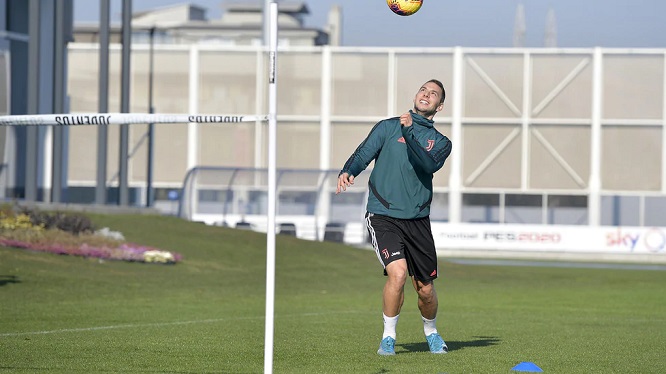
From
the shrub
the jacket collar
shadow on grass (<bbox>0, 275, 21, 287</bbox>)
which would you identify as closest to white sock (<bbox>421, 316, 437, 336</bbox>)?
the jacket collar

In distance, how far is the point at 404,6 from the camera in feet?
39.5

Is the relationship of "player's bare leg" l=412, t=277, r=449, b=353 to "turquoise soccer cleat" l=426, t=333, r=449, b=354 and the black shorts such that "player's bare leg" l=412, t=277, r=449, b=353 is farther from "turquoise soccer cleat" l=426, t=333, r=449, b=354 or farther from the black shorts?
the black shorts

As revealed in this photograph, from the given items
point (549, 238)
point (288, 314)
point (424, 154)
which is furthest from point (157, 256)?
point (549, 238)

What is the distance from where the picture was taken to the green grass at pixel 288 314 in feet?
32.9

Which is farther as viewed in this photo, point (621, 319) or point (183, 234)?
point (183, 234)

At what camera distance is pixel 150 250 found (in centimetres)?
3216

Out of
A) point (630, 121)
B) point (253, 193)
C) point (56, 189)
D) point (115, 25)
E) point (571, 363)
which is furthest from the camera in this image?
point (115, 25)

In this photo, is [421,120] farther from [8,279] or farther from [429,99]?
[8,279]

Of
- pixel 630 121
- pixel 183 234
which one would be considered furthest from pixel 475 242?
pixel 183 234

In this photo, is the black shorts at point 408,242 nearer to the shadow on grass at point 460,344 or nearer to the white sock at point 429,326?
the white sock at point 429,326

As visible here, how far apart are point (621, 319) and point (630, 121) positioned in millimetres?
52992

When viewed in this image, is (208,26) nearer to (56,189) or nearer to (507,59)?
(507,59)

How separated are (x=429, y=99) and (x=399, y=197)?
0.81 metres

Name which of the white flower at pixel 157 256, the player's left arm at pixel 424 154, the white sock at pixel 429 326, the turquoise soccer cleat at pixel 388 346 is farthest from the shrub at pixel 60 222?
the player's left arm at pixel 424 154
